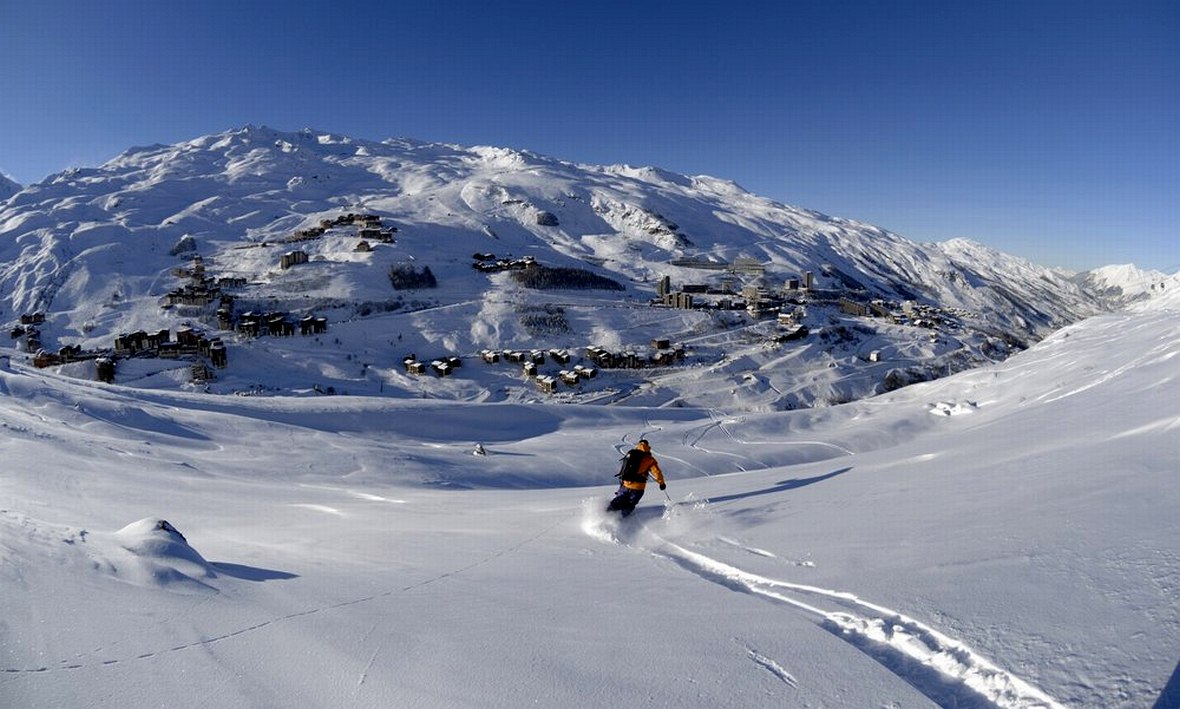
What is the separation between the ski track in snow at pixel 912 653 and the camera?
8.31ft

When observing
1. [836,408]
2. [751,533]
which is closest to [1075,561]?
[751,533]

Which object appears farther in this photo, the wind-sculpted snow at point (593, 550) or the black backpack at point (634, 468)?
the black backpack at point (634, 468)

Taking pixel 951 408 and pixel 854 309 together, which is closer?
pixel 951 408

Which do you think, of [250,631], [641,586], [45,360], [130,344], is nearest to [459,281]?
[130,344]

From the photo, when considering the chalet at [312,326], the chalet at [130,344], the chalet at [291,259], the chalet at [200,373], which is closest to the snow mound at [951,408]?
the chalet at [200,373]

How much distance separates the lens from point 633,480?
24.7ft

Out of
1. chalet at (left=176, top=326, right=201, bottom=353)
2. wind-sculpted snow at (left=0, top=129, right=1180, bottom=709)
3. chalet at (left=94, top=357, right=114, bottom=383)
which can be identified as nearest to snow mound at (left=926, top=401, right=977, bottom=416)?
wind-sculpted snow at (left=0, top=129, right=1180, bottom=709)

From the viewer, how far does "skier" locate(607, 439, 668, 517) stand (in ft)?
24.2

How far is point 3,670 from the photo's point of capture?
2643 mm

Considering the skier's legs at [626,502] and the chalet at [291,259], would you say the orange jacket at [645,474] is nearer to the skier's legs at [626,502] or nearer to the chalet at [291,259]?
the skier's legs at [626,502]

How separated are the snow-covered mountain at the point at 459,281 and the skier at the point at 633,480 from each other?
31.7 metres

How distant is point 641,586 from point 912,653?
75.1 inches

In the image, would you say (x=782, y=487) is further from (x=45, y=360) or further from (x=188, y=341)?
(x=45, y=360)

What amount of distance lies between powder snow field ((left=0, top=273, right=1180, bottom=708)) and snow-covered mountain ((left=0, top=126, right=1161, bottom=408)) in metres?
31.9
